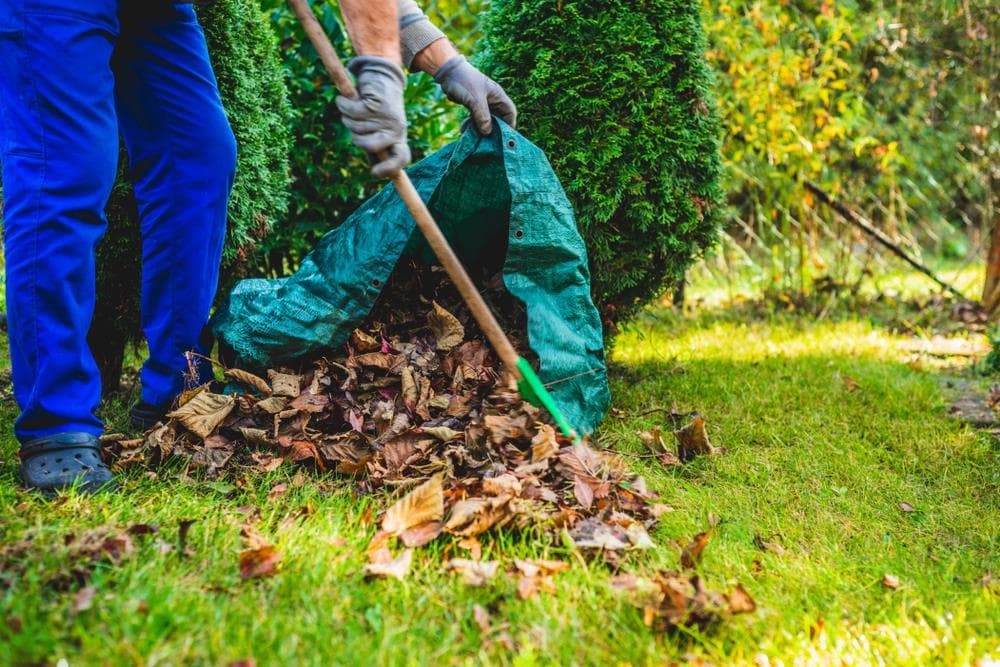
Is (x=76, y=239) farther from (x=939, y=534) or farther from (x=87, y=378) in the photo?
(x=939, y=534)

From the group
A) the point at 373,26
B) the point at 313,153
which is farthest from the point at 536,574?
the point at 313,153

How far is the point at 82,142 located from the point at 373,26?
77 cm

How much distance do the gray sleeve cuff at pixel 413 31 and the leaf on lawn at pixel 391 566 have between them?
152 centimetres

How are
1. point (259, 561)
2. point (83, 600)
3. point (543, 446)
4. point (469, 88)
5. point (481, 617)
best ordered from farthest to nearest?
point (469, 88)
point (543, 446)
point (259, 561)
point (481, 617)
point (83, 600)

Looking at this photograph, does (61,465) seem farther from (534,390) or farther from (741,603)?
(741,603)

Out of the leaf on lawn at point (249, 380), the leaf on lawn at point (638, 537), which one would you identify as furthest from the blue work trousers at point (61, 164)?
the leaf on lawn at point (638, 537)

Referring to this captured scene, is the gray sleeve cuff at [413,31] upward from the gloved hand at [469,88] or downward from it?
upward

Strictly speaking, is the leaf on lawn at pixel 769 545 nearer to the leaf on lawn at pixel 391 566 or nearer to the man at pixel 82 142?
the leaf on lawn at pixel 391 566

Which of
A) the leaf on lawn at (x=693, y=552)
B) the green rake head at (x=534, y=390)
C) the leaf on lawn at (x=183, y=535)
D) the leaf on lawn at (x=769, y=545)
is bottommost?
the leaf on lawn at (x=769, y=545)

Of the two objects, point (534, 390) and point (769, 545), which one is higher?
point (534, 390)

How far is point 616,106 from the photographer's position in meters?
2.94

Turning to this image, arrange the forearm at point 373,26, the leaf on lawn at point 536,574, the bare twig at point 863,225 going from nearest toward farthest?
the leaf on lawn at point 536,574 → the forearm at point 373,26 → the bare twig at point 863,225

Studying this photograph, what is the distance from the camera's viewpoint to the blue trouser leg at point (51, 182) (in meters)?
1.93

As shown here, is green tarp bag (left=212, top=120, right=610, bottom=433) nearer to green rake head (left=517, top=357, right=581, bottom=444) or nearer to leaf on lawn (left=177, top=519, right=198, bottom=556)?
green rake head (left=517, top=357, right=581, bottom=444)
